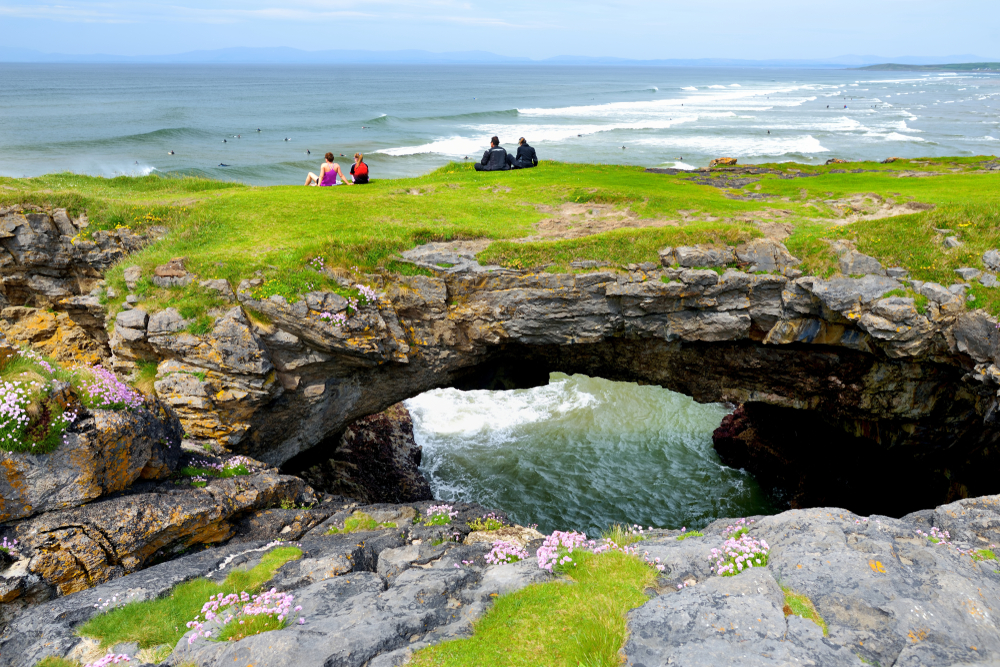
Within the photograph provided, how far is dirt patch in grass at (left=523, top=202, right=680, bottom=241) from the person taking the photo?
16453 millimetres

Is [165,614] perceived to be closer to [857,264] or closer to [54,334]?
[54,334]

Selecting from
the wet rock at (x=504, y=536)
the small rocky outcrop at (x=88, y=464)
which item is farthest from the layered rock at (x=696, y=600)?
the small rocky outcrop at (x=88, y=464)

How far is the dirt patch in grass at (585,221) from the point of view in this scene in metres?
16.5

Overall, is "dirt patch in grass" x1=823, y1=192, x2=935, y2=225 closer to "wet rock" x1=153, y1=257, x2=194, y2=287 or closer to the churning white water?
the churning white water

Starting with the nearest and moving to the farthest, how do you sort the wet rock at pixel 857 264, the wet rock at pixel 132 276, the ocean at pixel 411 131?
the wet rock at pixel 857 264, the wet rock at pixel 132 276, the ocean at pixel 411 131

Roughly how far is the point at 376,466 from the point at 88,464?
12070mm

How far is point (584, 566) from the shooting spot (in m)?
8.40

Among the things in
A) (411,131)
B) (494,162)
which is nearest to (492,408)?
(494,162)

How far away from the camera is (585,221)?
56.9ft

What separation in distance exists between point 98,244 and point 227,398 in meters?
7.09

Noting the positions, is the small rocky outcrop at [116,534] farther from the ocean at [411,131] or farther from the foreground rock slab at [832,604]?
→ the ocean at [411,131]

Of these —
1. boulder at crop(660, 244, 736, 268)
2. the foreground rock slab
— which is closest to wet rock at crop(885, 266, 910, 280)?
boulder at crop(660, 244, 736, 268)

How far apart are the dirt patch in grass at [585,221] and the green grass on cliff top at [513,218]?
67 millimetres

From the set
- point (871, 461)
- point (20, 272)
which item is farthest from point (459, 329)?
point (871, 461)
